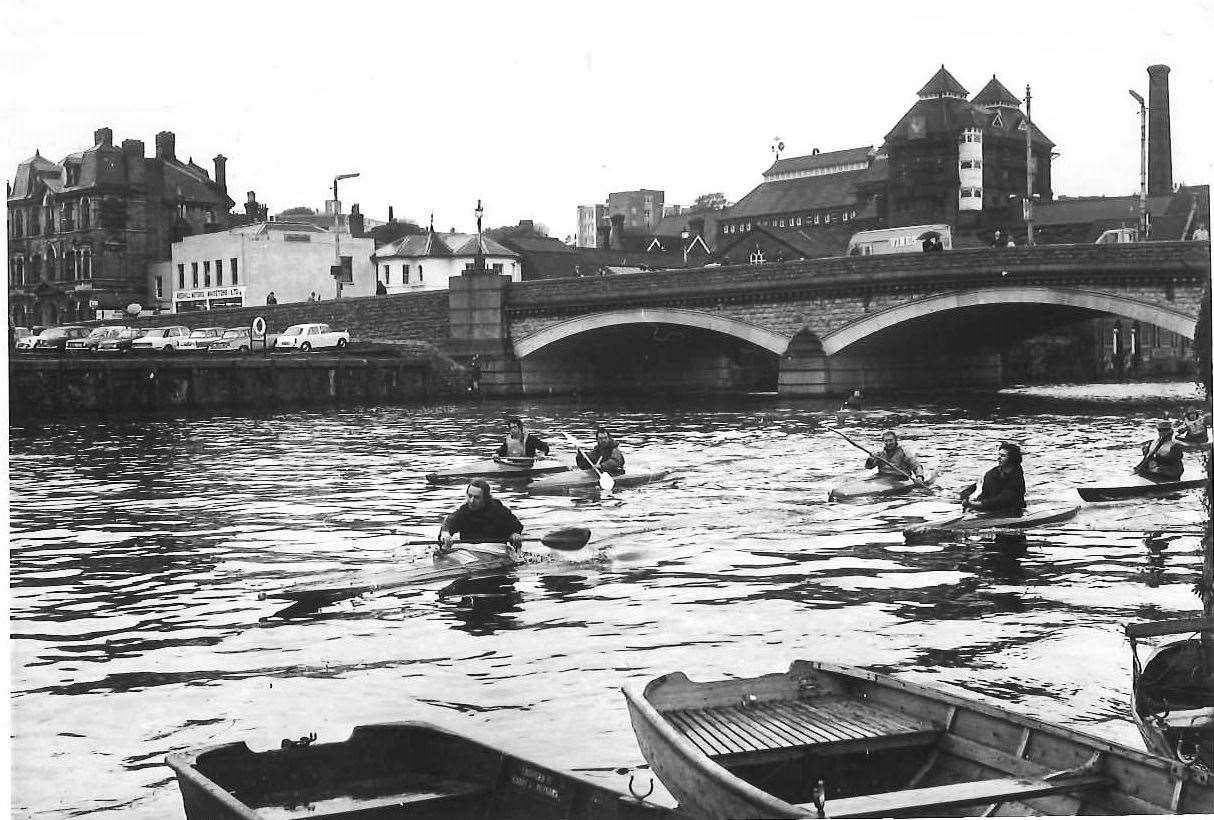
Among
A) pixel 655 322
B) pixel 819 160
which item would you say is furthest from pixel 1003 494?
pixel 819 160

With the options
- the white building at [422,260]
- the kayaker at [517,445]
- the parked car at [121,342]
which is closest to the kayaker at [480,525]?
the kayaker at [517,445]

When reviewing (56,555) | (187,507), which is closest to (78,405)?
(187,507)

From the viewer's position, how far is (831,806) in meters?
6.65

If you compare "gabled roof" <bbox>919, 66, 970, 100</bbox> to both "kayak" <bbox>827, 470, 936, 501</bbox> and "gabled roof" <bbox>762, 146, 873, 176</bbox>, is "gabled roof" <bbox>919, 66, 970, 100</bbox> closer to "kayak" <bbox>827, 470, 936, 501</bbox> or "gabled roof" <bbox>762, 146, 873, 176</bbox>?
"gabled roof" <bbox>762, 146, 873, 176</bbox>

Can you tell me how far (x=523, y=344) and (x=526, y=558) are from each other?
4384 centimetres

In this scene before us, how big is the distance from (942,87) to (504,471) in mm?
68911

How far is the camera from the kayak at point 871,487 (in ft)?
73.4

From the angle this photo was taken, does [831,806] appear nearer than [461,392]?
Yes

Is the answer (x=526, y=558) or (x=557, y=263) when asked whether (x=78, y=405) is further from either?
(x=557, y=263)

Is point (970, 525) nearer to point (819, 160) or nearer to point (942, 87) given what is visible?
point (942, 87)

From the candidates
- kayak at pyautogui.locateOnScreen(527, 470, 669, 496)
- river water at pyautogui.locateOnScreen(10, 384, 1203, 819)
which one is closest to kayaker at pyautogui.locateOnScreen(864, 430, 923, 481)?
river water at pyautogui.locateOnScreen(10, 384, 1203, 819)

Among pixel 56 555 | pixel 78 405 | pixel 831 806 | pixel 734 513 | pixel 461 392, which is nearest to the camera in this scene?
pixel 831 806

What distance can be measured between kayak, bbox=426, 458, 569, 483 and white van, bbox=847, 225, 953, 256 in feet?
191

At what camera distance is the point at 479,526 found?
15.4 metres
